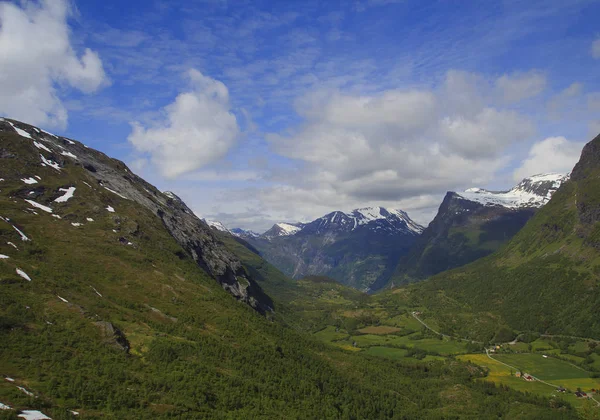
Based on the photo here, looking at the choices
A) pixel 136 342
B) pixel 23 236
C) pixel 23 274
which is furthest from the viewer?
pixel 23 236

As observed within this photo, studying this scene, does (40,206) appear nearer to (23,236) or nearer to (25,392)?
(23,236)

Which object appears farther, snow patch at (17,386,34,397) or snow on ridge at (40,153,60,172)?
snow on ridge at (40,153,60,172)

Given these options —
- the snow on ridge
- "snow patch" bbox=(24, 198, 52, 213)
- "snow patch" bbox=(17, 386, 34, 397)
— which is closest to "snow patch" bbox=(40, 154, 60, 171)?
the snow on ridge

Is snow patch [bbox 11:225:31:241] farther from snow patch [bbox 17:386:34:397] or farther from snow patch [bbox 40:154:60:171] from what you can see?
snow patch [bbox 17:386:34:397]

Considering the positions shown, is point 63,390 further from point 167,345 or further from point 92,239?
point 92,239

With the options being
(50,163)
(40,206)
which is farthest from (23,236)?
(50,163)

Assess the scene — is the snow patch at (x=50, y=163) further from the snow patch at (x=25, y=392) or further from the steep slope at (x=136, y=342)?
the snow patch at (x=25, y=392)

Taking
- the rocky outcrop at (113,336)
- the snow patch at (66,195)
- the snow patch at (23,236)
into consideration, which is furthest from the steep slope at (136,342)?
the snow patch at (66,195)

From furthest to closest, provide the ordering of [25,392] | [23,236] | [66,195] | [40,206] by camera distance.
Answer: [66,195], [40,206], [23,236], [25,392]

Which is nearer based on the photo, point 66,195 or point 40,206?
point 40,206

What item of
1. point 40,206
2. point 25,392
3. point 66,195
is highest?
point 66,195

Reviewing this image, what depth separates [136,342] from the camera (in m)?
105

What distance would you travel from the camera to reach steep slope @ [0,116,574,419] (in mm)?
76438

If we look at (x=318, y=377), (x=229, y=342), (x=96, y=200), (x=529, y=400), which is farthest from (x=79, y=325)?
(x=529, y=400)
